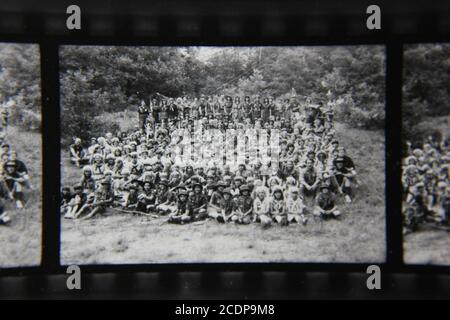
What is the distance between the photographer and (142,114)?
17.0 feet

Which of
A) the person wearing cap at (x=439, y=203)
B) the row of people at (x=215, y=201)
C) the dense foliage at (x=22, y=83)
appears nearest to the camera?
the dense foliage at (x=22, y=83)

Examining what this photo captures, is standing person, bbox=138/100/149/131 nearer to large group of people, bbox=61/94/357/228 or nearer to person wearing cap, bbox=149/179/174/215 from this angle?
large group of people, bbox=61/94/357/228

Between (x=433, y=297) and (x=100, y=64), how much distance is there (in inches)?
181

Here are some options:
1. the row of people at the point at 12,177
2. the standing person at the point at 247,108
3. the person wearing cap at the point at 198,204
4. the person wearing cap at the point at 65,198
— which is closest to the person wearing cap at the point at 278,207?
the person wearing cap at the point at 198,204

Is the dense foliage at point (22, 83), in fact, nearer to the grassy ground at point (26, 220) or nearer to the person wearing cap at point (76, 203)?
the grassy ground at point (26, 220)

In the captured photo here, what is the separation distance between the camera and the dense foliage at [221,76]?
5.06m

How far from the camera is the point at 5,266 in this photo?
500 cm

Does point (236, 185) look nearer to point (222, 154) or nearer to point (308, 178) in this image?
point (222, 154)

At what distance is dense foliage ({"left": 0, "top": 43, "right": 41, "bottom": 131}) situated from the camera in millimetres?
4941

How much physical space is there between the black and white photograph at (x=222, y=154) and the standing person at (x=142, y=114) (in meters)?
0.01

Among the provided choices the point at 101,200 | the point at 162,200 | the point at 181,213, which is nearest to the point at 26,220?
→ the point at 101,200

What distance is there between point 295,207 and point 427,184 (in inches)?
59.3

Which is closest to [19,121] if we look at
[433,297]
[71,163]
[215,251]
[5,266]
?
[71,163]

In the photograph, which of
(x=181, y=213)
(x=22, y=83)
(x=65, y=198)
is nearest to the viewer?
(x=22, y=83)
